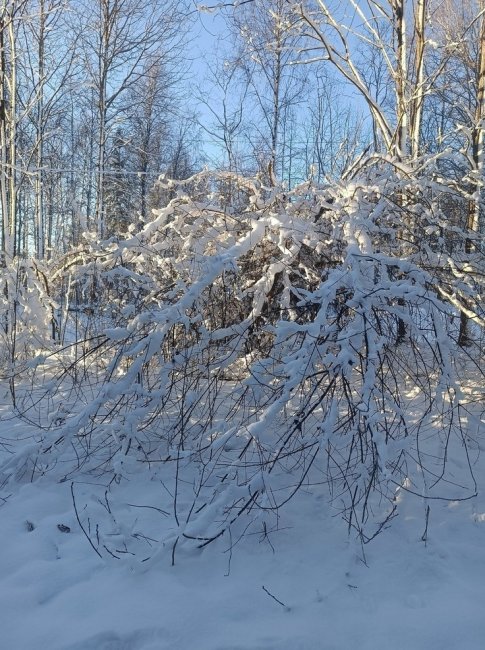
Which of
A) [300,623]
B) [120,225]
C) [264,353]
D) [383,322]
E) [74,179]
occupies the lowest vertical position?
[300,623]

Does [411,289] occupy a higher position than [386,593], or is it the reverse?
[411,289]

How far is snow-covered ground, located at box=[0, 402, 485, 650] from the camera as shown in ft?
6.52

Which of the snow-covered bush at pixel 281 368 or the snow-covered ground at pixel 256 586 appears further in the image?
the snow-covered bush at pixel 281 368

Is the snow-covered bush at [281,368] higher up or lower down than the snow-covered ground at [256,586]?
higher up

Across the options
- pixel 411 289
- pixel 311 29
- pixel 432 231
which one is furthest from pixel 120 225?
pixel 411 289

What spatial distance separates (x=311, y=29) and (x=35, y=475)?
697cm

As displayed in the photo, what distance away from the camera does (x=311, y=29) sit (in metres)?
7.30

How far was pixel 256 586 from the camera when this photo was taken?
232 cm

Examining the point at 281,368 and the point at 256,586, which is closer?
the point at 256,586

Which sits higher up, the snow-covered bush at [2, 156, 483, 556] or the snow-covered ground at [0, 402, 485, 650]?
the snow-covered bush at [2, 156, 483, 556]

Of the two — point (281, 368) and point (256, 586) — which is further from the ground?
point (281, 368)

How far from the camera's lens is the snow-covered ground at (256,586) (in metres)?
1.99

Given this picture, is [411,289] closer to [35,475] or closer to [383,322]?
[383,322]

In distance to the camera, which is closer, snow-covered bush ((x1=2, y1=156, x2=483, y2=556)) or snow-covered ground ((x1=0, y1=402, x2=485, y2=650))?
snow-covered ground ((x1=0, y1=402, x2=485, y2=650))
